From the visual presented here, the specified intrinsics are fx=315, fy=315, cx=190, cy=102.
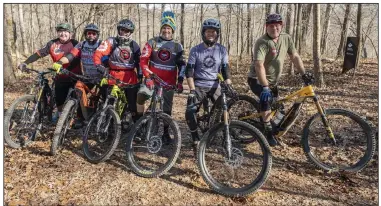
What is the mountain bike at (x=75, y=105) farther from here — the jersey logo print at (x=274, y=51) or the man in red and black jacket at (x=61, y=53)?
the jersey logo print at (x=274, y=51)

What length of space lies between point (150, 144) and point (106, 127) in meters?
0.82

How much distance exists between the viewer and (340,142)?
5.11 metres

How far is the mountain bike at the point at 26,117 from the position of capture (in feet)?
17.1

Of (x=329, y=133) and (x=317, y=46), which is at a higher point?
(x=317, y=46)

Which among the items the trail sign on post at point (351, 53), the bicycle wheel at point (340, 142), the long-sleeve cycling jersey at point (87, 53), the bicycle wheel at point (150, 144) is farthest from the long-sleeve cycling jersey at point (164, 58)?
the trail sign on post at point (351, 53)

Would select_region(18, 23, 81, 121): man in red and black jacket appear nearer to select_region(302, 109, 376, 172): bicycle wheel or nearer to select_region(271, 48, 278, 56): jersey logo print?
select_region(271, 48, 278, 56): jersey logo print

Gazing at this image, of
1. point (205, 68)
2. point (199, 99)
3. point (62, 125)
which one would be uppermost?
point (205, 68)

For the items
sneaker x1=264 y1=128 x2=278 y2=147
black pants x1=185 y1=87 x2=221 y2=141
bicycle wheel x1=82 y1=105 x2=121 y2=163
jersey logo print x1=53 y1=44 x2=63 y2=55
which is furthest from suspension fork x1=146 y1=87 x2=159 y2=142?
jersey logo print x1=53 y1=44 x2=63 y2=55

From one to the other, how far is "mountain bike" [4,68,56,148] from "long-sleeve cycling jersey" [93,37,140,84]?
934mm

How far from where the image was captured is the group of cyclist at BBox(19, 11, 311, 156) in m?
4.82

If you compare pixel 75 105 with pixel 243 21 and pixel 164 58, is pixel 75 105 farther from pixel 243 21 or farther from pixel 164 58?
pixel 243 21

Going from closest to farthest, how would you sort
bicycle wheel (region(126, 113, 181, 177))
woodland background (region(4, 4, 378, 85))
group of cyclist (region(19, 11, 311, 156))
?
bicycle wheel (region(126, 113, 181, 177)) → group of cyclist (region(19, 11, 311, 156)) → woodland background (region(4, 4, 378, 85))

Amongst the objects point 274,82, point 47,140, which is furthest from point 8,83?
point 274,82

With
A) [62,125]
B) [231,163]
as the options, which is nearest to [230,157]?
[231,163]
